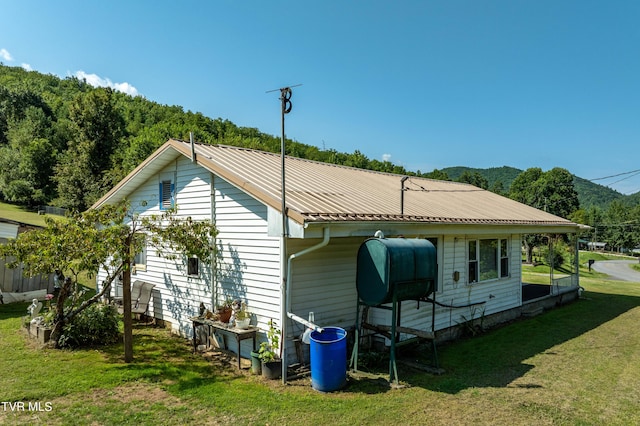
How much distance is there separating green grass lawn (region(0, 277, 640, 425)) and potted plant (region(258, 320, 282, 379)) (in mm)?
170

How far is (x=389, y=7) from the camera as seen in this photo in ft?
39.8

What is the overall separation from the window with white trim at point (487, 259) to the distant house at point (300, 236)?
3cm

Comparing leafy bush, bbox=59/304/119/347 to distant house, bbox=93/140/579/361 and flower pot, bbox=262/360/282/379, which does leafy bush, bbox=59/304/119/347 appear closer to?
distant house, bbox=93/140/579/361

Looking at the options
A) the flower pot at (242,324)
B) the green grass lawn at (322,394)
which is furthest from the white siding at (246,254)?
the green grass lawn at (322,394)

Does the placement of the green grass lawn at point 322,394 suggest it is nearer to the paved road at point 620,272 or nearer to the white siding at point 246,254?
the white siding at point 246,254

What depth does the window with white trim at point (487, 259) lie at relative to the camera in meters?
11.0

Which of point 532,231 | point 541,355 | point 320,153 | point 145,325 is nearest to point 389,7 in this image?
point 532,231

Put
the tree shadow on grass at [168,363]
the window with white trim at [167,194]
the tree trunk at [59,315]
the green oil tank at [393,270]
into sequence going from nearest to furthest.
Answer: the green oil tank at [393,270] < the tree shadow on grass at [168,363] < the tree trunk at [59,315] < the window with white trim at [167,194]

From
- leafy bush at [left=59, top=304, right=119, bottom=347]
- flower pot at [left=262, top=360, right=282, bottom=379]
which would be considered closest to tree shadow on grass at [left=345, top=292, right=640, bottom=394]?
flower pot at [left=262, top=360, right=282, bottom=379]

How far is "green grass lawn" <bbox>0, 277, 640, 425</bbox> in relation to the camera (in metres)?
5.53

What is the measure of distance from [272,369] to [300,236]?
91.7 inches

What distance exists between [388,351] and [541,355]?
3.24 m

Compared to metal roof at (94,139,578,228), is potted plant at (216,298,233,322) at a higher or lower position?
lower

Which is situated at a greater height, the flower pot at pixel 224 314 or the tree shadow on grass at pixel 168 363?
the flower pot at pixel 224 314
